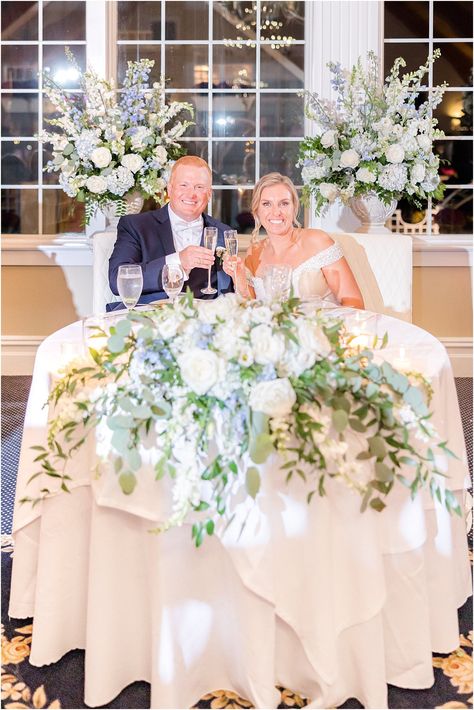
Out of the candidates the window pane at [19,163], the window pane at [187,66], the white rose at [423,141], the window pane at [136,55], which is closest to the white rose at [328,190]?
the white rose at [423,141]

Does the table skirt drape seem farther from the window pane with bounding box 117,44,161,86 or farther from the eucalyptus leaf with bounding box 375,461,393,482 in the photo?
the window pane with bounding box 117,44,161,86

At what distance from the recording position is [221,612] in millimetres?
1871

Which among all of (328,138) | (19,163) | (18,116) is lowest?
(328,138)

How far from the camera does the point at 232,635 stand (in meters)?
1.88

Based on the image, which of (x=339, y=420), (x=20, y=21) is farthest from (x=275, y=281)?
(x=20, y=21)

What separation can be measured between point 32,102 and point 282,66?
5.62 ft

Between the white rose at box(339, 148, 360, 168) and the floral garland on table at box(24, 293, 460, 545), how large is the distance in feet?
8.49

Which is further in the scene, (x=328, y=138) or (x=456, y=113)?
(x=456, y=113)

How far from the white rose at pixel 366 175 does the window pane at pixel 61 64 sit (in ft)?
7.54

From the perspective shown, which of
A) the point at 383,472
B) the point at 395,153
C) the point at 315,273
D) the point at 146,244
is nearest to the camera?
the point at 383,472

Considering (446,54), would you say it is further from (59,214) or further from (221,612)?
(221,612)

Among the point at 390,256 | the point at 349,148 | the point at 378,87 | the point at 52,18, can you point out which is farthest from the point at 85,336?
the point at 52,18

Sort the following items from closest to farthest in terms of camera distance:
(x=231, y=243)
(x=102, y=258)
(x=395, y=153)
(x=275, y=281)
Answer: (x=275, y=281)
(x=231, y=243)
(x=102, y=258)
(x=395, y=153)

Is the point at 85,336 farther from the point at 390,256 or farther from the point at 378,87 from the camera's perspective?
the point at 378,87
